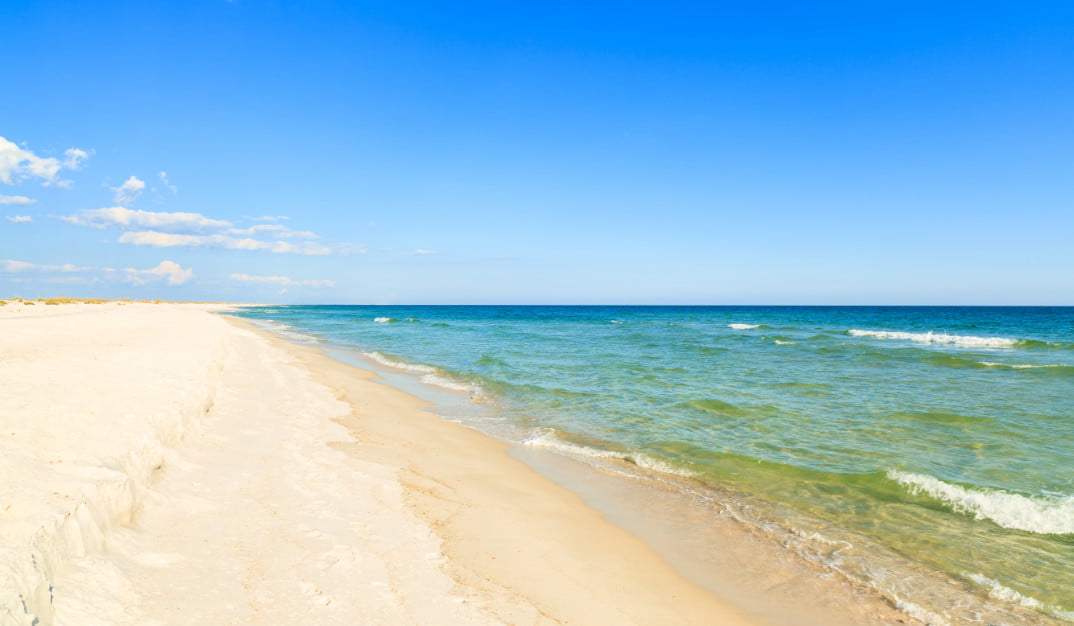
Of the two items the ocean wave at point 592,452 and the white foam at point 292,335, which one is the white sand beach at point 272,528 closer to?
the ocean wave at point 592,452

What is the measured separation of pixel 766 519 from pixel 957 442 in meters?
6.72

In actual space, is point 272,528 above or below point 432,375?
above

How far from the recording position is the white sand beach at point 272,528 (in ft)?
12.3

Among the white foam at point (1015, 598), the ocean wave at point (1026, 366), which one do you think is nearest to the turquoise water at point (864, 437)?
the white foam at point (1015, 598)

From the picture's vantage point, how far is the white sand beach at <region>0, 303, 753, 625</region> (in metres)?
3.74

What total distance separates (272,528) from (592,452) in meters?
6.19

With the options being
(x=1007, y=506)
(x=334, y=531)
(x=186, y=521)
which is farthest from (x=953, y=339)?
(x=186, y=521)

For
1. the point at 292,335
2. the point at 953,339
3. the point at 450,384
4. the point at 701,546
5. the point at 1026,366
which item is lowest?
the point at 701,546

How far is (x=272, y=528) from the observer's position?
5.24m

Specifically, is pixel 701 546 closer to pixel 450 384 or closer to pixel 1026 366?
pixel 450 384

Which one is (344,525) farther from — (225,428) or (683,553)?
(225,428)

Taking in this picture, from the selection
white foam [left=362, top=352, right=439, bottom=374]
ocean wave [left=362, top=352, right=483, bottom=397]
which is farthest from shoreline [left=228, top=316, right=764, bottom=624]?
white foam [left=362, top=352, right=439, bottom=374]

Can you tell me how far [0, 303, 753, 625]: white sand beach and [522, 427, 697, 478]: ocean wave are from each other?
137 centimetres

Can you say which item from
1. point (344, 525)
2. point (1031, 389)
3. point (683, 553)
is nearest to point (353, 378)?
point (344, 525)
